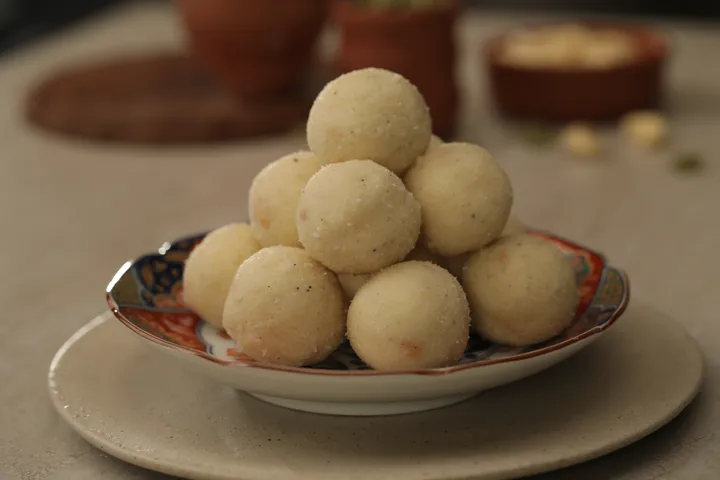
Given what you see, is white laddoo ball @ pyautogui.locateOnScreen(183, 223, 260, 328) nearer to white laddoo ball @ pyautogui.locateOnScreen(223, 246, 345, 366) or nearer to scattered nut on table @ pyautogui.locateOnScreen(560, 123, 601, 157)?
white laddoo ball @ pyautogui.locateOnScreen(223, 246, 345, 366)

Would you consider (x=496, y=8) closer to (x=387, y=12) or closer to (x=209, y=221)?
(x=387, y=12)

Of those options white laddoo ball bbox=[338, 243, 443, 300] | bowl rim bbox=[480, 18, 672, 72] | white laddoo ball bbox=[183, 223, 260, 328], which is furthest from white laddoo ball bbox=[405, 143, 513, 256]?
bowl rim bbox=[480, 18, 672, 72]

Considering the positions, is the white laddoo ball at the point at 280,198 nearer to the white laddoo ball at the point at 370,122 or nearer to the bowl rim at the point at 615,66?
the white laddoo ball at the point at 370,122

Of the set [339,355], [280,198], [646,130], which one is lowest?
[646,130]

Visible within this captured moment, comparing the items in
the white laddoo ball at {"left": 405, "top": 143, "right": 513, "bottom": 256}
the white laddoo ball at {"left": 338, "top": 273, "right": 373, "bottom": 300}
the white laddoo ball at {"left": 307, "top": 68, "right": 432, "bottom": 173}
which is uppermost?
the white laddoo ball at {"left": 307, "top": 68, "right": 432, "bottom": 173}

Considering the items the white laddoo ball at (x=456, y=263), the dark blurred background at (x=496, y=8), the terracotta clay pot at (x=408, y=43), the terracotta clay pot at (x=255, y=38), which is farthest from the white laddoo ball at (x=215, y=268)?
the dark blurred background at (x=496, y=8)

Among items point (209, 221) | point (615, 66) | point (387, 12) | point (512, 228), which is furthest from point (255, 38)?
point (512, 228)
